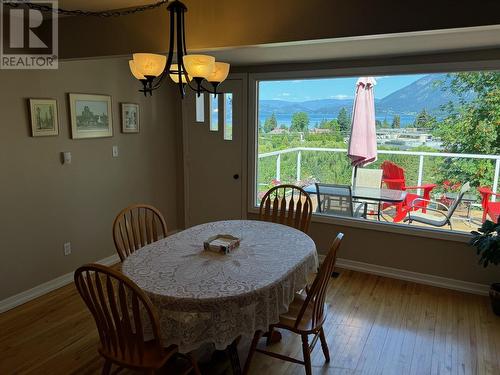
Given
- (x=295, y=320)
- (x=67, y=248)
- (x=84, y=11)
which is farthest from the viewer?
(x=67, y=248)

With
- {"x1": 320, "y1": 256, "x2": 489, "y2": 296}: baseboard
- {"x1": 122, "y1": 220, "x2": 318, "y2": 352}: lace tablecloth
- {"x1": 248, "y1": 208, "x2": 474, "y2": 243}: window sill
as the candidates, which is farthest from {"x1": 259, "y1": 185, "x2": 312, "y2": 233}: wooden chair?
{"x1": 320, "y1": 256, "x2": 489, "y2": 296}: baseboard

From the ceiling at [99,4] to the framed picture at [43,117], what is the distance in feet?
2.90

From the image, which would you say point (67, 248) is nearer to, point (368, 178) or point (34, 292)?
point (34, 292)

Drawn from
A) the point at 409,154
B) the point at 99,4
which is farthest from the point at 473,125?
the point at 99,4

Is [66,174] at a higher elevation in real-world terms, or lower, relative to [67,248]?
higher

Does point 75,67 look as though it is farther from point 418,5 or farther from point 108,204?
point 418,5

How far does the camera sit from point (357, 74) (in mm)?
3553

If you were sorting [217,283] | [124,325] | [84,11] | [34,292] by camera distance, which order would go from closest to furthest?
1. [124,325]
2. [217,283]
3. [84,11]
4. [34,292]

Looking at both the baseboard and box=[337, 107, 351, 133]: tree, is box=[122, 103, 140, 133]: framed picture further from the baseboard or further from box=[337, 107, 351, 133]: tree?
the baseboard

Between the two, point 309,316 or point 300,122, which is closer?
point 309,316

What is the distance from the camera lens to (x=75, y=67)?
10.8 feet

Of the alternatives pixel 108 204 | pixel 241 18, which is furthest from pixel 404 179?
pixel 108 204

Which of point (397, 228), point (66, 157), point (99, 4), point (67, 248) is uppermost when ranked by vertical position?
point (99, 4)

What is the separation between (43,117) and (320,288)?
2.65 m
